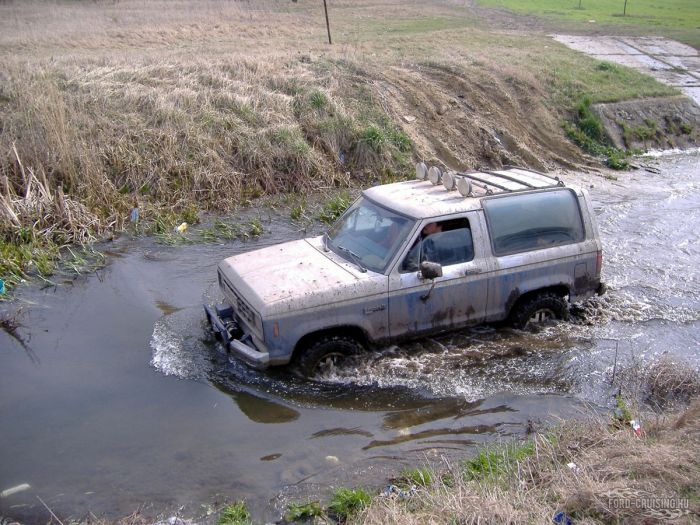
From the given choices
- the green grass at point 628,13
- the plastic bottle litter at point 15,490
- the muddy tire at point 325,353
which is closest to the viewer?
the plastic bottle litter at point 15,490

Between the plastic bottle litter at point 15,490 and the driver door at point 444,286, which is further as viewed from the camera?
the driver door at point 444,286

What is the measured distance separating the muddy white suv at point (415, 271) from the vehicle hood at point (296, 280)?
11 millimetres

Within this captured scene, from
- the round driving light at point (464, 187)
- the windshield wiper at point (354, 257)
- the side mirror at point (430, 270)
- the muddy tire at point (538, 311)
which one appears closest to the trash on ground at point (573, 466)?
the side mirror at point (430, 270)

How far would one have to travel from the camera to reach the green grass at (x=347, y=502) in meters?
5.11

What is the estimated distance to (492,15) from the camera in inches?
1591

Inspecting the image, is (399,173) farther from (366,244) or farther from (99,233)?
(366,244)

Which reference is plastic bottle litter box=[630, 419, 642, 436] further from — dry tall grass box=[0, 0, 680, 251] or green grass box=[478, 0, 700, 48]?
green grass box=[478, 0, 700, 48]

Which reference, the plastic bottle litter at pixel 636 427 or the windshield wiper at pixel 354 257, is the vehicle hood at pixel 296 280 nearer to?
the windshield wiper at pixel 354 257

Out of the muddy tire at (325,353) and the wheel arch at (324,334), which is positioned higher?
the wheel arch at (324,334)

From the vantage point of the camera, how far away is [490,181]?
8.34 meters

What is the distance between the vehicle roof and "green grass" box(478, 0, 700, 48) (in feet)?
95.9

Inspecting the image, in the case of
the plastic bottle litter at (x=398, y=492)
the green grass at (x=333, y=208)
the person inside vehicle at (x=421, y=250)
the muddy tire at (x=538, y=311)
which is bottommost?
the green grass at (x=333, y=208)

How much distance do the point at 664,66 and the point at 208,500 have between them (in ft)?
89.3

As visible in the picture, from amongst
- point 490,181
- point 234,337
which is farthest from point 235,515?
point 490,181
